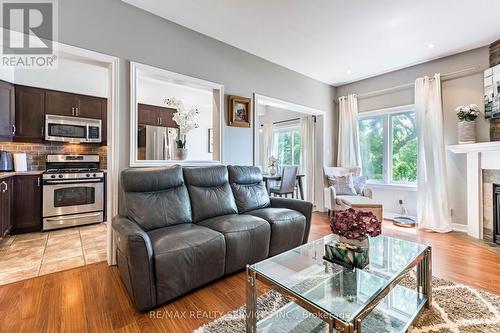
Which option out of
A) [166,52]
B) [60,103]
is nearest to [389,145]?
[166,52]

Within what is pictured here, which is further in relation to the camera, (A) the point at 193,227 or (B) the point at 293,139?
(B) the point at 293,139

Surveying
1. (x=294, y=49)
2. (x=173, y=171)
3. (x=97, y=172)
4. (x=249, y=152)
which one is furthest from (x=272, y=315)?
(x=97, y=172)

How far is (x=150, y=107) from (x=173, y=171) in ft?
9.19

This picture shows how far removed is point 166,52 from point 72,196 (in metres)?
2.85

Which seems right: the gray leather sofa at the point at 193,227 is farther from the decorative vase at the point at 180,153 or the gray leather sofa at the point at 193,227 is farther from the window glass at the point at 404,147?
the window glass at the point at 404,147

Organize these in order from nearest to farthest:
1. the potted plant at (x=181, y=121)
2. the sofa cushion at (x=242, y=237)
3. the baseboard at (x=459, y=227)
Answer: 1. the sofa cushion at (x=242, y=237)
2. the potted plant at (x=181, y=121)
3. the baseboard at (x=459, y=227)

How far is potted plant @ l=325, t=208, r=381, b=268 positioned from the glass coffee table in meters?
0.06

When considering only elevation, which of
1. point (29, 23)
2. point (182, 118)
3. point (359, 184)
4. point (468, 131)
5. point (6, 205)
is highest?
point (29, 23)

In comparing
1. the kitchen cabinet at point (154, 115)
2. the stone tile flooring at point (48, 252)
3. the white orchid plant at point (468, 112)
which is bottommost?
the stone tile flooring at point (48, 252)

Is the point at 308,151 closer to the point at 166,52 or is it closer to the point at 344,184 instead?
the point at 344,184

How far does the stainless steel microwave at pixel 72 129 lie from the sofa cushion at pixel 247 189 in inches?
115

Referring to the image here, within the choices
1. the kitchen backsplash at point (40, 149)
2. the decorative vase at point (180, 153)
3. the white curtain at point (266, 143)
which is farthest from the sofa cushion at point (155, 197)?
the white curtain at point (266, 143)

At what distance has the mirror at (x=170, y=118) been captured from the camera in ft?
8.55

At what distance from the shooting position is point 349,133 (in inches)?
185
